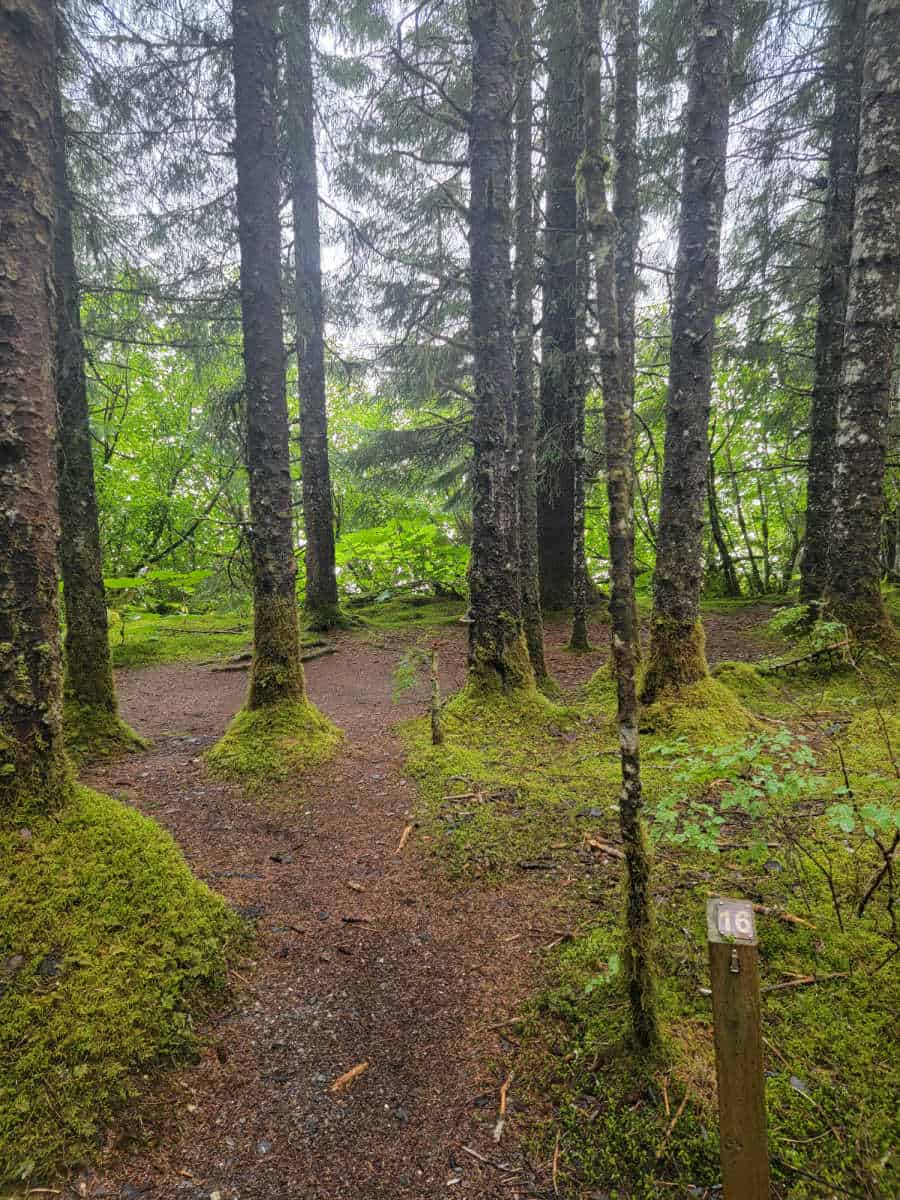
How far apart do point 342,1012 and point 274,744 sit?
9.89ft

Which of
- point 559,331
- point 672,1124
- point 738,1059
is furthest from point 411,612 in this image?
point 738,1059

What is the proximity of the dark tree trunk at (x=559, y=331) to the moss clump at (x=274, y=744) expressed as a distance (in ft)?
18.4

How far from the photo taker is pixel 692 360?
5.28 m

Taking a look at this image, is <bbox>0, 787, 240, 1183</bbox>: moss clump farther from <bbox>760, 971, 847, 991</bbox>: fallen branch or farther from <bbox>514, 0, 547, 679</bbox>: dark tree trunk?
<bbox>514, 0, 547, 679</bbox>: dark tree trunk

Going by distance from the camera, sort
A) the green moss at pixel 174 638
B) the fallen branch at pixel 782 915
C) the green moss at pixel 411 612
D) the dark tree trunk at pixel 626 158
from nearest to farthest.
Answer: the fallen branch at pixel 782 915
the dark tree trunk at pixel 626 158
the green moss at pixel 174 638
the green moss at pixel 411 612

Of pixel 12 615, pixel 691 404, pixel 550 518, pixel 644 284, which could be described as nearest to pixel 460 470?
pixel 550 518

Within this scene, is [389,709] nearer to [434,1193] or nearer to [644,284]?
[434,1193]

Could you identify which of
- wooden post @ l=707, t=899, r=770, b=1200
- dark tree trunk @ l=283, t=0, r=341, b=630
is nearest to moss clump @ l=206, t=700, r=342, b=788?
wooden post @ l=707, t=899, r=770, b=1200

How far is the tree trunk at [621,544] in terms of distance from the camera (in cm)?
214

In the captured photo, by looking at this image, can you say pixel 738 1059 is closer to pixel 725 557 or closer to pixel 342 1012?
pixel 342 1012

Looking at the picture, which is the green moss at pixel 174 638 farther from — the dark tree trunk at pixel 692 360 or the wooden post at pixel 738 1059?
the wooden post at pixel 738 1059

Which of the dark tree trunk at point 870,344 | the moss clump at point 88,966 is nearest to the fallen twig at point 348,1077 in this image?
the moss clump at point 88,966

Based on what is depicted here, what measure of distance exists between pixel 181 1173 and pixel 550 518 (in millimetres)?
11940

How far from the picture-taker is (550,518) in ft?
42.0
